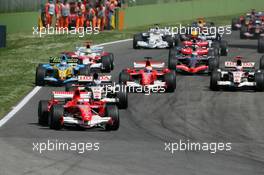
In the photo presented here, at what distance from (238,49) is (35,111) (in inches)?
845

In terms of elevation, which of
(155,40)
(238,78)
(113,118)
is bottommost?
(113,118)

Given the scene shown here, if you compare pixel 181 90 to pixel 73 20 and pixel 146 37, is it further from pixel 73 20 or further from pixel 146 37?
pixel 73 20

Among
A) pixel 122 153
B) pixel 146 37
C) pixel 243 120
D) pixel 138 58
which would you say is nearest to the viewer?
pixel 122 153

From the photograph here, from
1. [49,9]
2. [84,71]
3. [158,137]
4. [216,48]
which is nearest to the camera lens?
[158,137]

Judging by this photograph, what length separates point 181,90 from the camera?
103 ft

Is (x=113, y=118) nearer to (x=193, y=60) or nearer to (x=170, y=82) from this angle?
(x=170, y=82)

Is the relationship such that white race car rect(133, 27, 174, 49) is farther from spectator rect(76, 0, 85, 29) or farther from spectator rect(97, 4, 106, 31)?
spectator rect(97, 4, 106, 31)

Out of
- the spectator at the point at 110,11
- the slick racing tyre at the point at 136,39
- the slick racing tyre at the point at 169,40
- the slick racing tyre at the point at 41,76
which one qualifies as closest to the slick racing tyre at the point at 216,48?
the slick racing tyre at the point at 169,40

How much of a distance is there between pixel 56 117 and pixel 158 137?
7.99 ft

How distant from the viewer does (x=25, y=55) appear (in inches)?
1711

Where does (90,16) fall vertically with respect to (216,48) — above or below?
above

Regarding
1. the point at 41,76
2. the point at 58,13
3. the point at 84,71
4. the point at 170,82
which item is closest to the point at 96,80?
the point at 170,82

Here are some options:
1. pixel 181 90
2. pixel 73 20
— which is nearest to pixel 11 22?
pixel 73 20

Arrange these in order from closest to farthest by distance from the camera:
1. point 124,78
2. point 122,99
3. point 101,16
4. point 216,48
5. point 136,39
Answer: point 122,99, point 124,78, point 216,48, point 136,39, point 101,16
